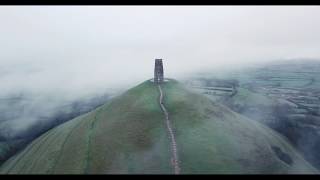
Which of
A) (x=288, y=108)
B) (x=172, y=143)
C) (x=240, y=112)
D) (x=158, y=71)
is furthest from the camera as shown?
(x=288, y=108)

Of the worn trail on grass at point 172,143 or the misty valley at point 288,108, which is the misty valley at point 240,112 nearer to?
the misty valley at point 288,108

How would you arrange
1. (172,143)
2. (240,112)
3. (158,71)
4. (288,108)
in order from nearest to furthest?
1. (172,143)
2. (158,71)
3. (240,112)
4. (288,108)

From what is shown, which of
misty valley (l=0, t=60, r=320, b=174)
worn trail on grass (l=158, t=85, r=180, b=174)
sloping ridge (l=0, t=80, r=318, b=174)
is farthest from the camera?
misty valley (l=0, t=60, r=320, b=174)

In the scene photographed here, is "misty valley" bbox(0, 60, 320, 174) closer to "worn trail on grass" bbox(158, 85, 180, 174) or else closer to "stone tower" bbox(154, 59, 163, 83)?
"stone tower" bbox(154, 59, 163, 83)

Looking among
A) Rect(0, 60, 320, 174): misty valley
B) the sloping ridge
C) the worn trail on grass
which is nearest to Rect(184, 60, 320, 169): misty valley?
Rect(0, 60, 320, 174): misty valley

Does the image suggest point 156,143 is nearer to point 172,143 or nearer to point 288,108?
point 172,143

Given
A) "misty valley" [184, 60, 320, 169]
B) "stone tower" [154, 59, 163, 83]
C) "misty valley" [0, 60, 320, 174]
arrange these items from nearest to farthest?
"stone tower" [154, 59, 163, 83]
"misty valley" [184, 60, 320, 169]
"misty valley" [0, 60, 320, 174]

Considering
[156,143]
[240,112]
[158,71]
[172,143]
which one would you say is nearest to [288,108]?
[240,112]

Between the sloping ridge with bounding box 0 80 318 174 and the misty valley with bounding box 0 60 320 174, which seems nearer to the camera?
the sloping ridge with bounding box 0 80 318 174

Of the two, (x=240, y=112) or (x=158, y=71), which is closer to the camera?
(x=158, y=71)

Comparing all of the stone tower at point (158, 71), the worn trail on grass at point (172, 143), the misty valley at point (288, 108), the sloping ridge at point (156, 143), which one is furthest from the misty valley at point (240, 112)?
the worn trail on grass at point (172, 143)

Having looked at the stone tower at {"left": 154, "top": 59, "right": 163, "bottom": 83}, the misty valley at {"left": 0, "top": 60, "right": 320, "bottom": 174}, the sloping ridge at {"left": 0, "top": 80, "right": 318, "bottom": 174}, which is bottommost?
the misty valley at {"left": 0, "top": 60, "right": 320, "bottom": 174}
